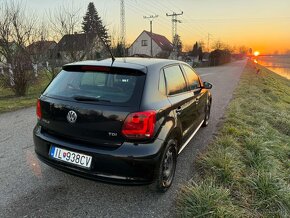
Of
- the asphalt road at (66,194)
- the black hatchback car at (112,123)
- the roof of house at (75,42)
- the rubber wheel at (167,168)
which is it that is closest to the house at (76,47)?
the roof of house at (75,42)

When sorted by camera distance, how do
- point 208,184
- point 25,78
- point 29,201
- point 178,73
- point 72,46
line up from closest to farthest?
point 29,201 < point 208,184 < point 178,73 < point 25,78 < point 72,46

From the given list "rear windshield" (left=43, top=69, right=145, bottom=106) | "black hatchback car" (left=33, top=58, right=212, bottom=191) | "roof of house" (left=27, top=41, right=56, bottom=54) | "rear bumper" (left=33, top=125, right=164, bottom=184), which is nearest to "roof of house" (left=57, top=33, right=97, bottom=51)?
"roof of house" (left=27, top=41, right=56, bottom=54)

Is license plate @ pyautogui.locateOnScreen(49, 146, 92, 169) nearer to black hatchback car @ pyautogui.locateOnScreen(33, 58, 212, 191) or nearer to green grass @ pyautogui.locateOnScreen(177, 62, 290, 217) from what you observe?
black hatchback car @ pyautogui.locateOnScreen(33, 58, 212, 191)

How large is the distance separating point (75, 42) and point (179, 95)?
1181 cm

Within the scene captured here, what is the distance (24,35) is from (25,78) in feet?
6.79

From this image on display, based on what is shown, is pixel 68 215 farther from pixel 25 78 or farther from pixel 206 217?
pixel 25 78

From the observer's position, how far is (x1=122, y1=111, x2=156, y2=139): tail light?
289cm

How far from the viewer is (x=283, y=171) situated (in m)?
4.45

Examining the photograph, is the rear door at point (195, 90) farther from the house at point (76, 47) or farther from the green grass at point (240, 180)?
the house at point (76, 47)

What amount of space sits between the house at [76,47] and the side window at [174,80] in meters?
10.1

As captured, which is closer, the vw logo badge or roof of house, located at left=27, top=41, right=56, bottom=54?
the vw logo badge

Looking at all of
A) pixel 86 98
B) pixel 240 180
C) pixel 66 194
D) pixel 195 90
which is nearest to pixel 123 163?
pixel 86 98

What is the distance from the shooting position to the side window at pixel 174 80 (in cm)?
371

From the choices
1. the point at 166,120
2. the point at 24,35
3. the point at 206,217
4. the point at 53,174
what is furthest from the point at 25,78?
the point at 206,217
